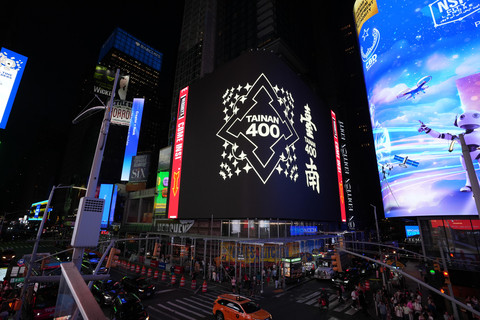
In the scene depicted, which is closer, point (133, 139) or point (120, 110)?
point (120, 110)

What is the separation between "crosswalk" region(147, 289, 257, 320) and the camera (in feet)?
50.8

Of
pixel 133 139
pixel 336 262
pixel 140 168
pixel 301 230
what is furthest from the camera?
pixel 133 139

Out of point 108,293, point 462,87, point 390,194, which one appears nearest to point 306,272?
point 390,194

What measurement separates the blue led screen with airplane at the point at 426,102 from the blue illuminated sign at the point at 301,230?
42.8 feet

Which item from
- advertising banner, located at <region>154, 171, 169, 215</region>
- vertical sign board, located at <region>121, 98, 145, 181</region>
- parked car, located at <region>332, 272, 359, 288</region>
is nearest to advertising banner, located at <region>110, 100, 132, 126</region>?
parked car, located at <region>332, 272, 359, 288</region>

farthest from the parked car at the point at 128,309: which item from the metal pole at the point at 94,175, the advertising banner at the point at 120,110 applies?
the advertising banner at the point at 120,110

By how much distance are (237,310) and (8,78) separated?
19.5m

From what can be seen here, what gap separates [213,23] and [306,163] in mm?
68552

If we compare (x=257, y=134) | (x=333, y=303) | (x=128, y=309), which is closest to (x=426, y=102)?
(x=257, y=134)

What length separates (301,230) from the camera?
3431 cm

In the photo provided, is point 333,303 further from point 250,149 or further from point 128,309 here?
point 250,149

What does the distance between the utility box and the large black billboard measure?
22.6 metres

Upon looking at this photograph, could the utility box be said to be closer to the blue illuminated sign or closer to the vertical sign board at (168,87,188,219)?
the blue illuminated sign

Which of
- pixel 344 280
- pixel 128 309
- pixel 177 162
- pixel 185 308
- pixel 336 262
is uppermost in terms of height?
pixel 177 162
